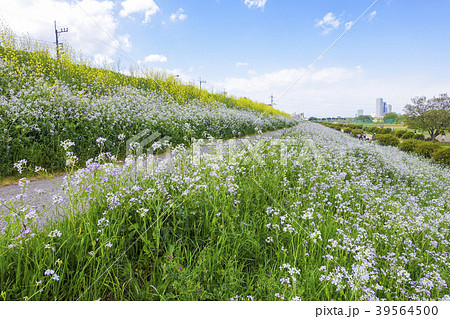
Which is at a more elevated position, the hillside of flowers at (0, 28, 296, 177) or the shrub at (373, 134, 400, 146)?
the hillside of flowers at (0, 28, 296, 177)

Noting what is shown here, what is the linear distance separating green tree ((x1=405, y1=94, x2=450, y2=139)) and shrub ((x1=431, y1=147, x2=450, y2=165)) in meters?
16.7

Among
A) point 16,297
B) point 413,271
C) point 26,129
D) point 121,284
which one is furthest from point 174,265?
point 26,129

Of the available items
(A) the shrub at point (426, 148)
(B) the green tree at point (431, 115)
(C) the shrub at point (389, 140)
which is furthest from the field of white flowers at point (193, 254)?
(B) the green tree at point (431, 115)

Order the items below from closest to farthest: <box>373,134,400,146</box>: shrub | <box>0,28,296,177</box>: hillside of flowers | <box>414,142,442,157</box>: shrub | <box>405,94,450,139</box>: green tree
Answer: <box>0,28,296,177</box>: hillside of flowers
<box>414,142,442,157</box>: shrub
<box>373,134,400,146</box>: shrub
<box>405,94,450,139</box>: green tree

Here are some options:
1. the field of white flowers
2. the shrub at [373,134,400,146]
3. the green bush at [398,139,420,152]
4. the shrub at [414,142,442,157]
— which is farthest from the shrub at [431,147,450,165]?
the field of white flowers

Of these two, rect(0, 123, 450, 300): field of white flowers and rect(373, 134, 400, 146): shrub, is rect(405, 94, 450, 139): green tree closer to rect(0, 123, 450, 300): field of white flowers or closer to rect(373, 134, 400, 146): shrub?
rect(373, 134, 400, 146): shrub

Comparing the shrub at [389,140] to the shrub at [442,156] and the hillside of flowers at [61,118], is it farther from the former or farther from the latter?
the hillside of flowers at [61,118]

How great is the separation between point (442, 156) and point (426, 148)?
1.91 metres

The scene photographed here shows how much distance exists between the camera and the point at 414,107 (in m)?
30.9

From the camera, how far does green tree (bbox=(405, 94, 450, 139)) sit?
27.6 metres

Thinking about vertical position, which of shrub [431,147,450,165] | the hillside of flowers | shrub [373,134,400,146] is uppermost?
the hillside of flowers

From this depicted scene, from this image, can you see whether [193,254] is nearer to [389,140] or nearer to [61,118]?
[61,118]

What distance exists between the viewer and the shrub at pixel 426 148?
16.3 meters

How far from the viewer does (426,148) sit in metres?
16.5
